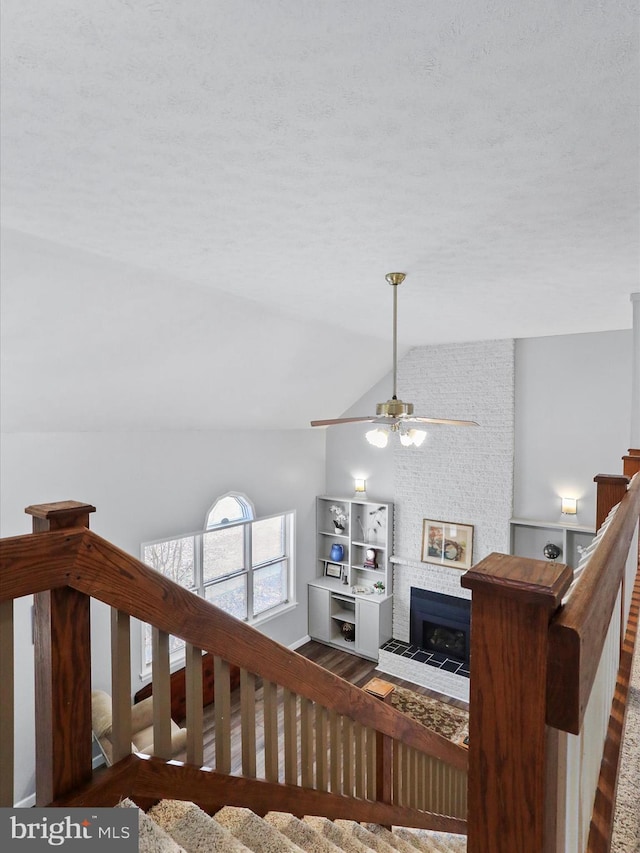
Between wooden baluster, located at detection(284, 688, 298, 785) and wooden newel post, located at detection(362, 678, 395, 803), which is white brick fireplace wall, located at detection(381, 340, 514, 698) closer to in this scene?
wooden newel post, located at detection(362, 678, 395, 803)

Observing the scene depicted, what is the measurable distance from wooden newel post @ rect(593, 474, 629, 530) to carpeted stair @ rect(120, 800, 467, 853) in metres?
1.65

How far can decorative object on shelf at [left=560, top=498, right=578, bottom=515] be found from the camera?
20.0 ft

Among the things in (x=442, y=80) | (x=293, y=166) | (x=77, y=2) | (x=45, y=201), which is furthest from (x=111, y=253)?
(x=442, y=80)

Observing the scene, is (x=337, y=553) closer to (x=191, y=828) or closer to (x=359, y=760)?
(x=359, y=760)

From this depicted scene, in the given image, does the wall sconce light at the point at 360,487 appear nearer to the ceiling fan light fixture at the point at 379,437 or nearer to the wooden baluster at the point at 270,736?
the ceiling fan light fixture at the point at 379,437

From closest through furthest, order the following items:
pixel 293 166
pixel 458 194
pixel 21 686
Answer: pixel 293 166, pixel 458 194, pixel 21 686

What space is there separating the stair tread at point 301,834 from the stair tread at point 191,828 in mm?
496

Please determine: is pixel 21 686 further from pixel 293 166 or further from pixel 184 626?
pixel 293 166

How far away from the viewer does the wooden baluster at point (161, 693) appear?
3.98ft

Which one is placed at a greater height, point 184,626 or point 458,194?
point 458,194

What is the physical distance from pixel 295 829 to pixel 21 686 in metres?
3.84

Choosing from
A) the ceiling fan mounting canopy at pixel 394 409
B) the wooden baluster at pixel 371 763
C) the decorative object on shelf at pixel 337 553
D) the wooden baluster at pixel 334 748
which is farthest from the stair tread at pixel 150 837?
the decorative object on shelf at pixel 337 553

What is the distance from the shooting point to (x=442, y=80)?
1.56m

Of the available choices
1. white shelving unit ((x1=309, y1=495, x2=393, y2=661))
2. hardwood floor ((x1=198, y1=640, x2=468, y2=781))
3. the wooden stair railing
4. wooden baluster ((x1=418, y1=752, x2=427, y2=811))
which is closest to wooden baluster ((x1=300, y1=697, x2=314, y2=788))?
the wooden stair railing
